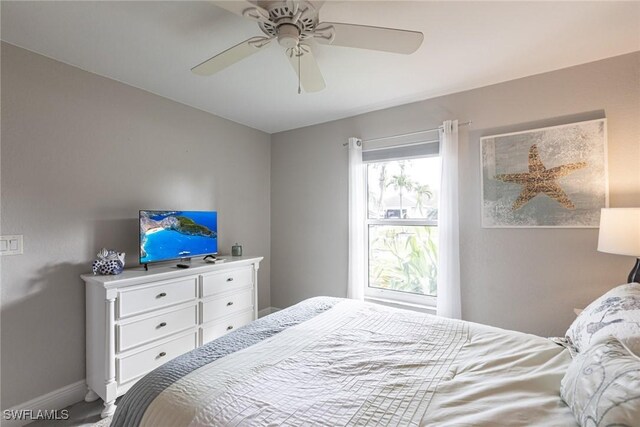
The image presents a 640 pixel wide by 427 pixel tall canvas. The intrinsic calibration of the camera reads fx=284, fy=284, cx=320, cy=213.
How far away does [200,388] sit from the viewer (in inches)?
40.5

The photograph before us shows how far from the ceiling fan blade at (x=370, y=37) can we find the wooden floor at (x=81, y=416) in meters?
2.79

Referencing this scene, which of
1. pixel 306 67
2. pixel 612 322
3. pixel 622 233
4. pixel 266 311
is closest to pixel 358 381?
pixel 612 322

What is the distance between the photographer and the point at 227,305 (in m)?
2.73

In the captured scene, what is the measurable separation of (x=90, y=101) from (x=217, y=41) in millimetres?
1201

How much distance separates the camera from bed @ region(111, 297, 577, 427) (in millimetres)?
905

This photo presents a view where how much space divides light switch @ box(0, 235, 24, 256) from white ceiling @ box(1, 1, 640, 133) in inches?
49.9

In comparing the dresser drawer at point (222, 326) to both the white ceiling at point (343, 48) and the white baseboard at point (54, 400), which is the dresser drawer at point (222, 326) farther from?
the white ceiling at point (343, 48)

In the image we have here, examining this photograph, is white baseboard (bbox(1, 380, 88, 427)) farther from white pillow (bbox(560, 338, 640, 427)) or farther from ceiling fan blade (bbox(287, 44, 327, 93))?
white pillow (bbox(560, 338, 640, 427))

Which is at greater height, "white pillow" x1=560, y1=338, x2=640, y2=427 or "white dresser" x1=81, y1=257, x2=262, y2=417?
"white pillow" x1=560, y1=338, x2=640, y2=427

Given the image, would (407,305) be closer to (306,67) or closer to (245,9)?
(306,67)

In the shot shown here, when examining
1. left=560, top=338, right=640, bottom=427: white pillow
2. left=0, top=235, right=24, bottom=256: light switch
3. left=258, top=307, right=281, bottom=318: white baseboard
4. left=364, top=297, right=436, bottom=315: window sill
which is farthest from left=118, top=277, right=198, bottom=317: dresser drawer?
left=560, top=338, right=640, bottom=427: white pillow

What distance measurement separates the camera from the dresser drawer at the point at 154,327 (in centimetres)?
199

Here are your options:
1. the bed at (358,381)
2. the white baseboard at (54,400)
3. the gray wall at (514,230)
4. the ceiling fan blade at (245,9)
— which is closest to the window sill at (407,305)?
the gray wall at (514,230)

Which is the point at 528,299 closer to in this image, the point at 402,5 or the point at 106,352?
the point at 402,5
